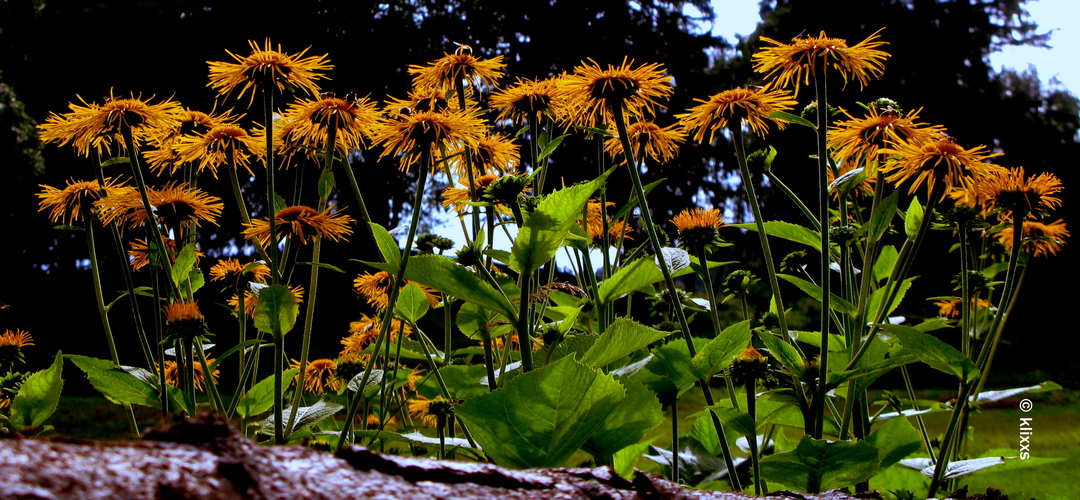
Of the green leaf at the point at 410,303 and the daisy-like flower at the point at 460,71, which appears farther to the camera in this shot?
the daisy-like flower at the point at 460,71

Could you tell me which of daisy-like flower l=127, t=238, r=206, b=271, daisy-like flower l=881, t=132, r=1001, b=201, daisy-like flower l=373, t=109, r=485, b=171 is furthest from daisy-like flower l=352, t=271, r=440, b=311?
daisy-like flower l=881, t=132, r=1001, b=201

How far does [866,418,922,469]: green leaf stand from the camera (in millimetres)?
1400

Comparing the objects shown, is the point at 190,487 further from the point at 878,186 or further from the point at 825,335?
the point at 878,186

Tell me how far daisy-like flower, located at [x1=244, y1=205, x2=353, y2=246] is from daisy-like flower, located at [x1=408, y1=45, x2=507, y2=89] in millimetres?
620

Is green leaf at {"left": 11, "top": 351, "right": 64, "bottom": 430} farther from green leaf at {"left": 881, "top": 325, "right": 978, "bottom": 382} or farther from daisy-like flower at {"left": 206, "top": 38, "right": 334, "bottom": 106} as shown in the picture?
green leaf at {"left": 881, "top": 325, "right": 978, "bottom": 382}

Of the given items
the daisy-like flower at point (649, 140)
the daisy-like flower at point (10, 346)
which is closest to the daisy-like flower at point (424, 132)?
the daisy-like flower at point (649, 140)

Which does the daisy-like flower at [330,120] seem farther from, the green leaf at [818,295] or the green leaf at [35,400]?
the green leaf at [818,295]

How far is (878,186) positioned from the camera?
1508 millimetres

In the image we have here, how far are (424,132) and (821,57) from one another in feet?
2.77

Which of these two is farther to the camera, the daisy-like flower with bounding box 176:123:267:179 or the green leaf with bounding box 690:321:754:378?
the daisy-like flower with bounding box 176:123:267:179

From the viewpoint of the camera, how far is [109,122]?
154 cm

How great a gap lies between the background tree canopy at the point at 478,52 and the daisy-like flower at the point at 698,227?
22.9 feet

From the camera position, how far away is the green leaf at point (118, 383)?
134cm

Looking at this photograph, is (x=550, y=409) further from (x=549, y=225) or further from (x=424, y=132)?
(x=424, y=132)
